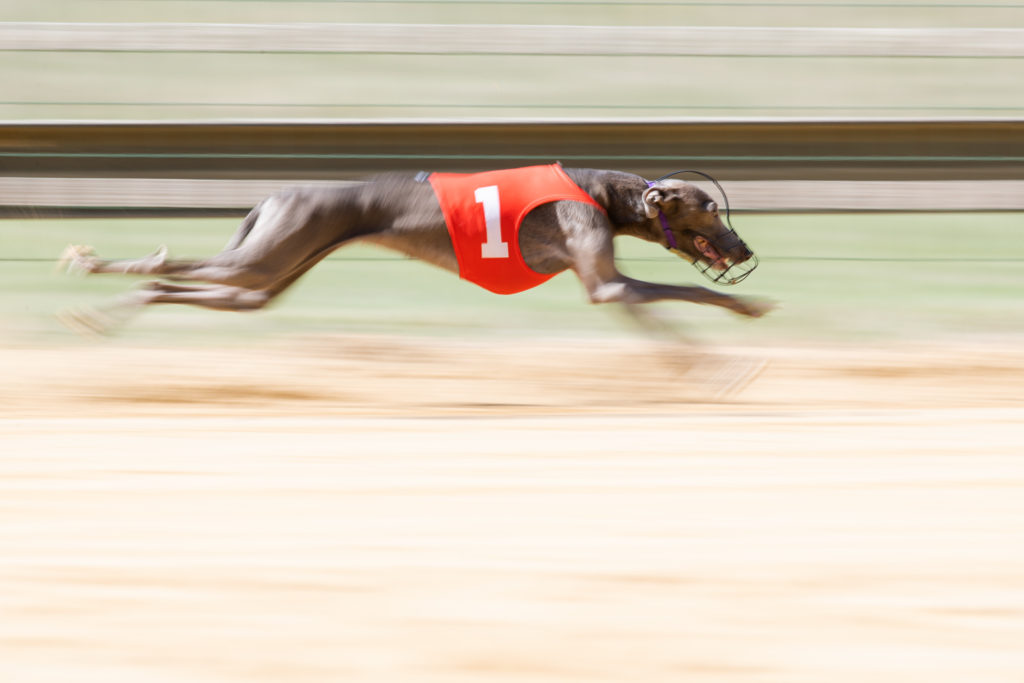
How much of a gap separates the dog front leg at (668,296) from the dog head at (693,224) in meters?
0.15

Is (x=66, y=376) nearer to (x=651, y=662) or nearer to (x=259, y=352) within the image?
(x=259, y=352)

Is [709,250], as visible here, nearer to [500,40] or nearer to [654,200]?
[654,200]

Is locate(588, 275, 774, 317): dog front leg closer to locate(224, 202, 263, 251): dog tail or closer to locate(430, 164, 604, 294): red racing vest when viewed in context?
locate(430, 164, 604, 294): red racing vest

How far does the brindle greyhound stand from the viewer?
4.14 metres

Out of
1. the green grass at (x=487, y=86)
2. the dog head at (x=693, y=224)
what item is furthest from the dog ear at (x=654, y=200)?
the green grass at (x=487, y=86)

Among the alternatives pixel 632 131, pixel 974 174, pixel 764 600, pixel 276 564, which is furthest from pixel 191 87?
pixel 764 600

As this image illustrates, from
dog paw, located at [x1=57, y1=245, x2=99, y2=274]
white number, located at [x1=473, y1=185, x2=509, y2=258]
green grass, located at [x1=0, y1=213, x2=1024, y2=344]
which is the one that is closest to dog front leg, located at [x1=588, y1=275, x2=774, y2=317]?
white number, located at [x1=473, y1=185, x2=509, y2=258]

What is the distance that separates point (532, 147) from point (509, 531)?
151 inches

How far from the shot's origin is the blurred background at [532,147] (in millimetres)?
5523

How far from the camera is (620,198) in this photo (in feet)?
14.2

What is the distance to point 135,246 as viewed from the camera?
237 inches

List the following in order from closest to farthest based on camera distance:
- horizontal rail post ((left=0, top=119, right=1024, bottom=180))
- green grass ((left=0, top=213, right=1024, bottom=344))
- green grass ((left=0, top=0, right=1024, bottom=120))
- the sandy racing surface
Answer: the sandy racing surface < green grass ((left=0, top=213, right=1024, bottom=344)) < horizontal rail post ((left=0, top=119, right=1024, bottom=180)) < green grass ((left=0, top=0, right=1024, bottom=120))

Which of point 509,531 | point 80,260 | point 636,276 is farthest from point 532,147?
point 509,531

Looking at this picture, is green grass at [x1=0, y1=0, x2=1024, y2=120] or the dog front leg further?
green grass at [x1=0, y1=0, x2=1024, y2=120]
